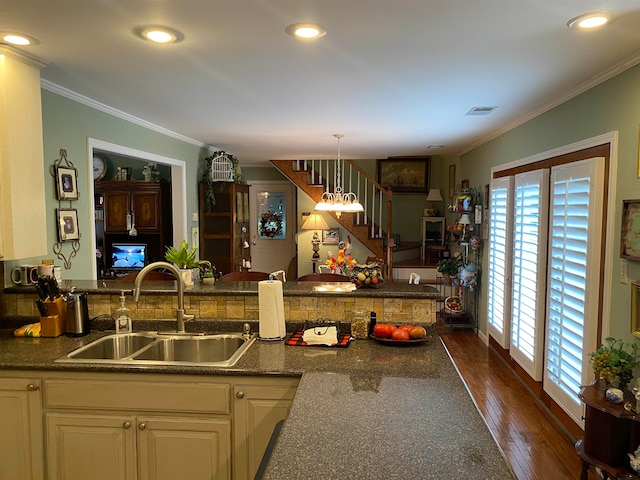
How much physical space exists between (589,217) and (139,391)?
9.08 feet

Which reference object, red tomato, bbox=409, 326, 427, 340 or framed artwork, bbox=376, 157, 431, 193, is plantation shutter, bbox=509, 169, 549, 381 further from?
framed artwork, bbox=376, 157, 431, 193

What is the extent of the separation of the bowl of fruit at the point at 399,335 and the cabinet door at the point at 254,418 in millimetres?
596

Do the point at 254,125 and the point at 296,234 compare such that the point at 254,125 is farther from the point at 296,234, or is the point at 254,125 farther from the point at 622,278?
the point at 296,234

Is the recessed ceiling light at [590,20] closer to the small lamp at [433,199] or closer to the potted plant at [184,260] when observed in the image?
the potted plant at [184,260]

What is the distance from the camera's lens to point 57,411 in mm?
2141

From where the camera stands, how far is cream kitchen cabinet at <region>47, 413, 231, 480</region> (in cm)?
208

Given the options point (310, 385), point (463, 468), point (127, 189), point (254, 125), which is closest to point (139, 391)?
point (310, 385)

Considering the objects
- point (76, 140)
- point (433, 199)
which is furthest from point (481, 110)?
point (433, 199)

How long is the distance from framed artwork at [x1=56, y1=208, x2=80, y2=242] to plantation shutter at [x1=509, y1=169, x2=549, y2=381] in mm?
3545

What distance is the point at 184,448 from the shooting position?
6.83 feet

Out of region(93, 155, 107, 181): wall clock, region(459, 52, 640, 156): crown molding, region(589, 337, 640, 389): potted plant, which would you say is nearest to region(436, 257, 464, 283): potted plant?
region(459, 52, 640, 156): crown molding

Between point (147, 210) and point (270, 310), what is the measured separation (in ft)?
13.9

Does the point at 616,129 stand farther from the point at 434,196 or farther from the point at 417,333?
the point at 434,196

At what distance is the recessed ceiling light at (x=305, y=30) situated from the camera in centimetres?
204
